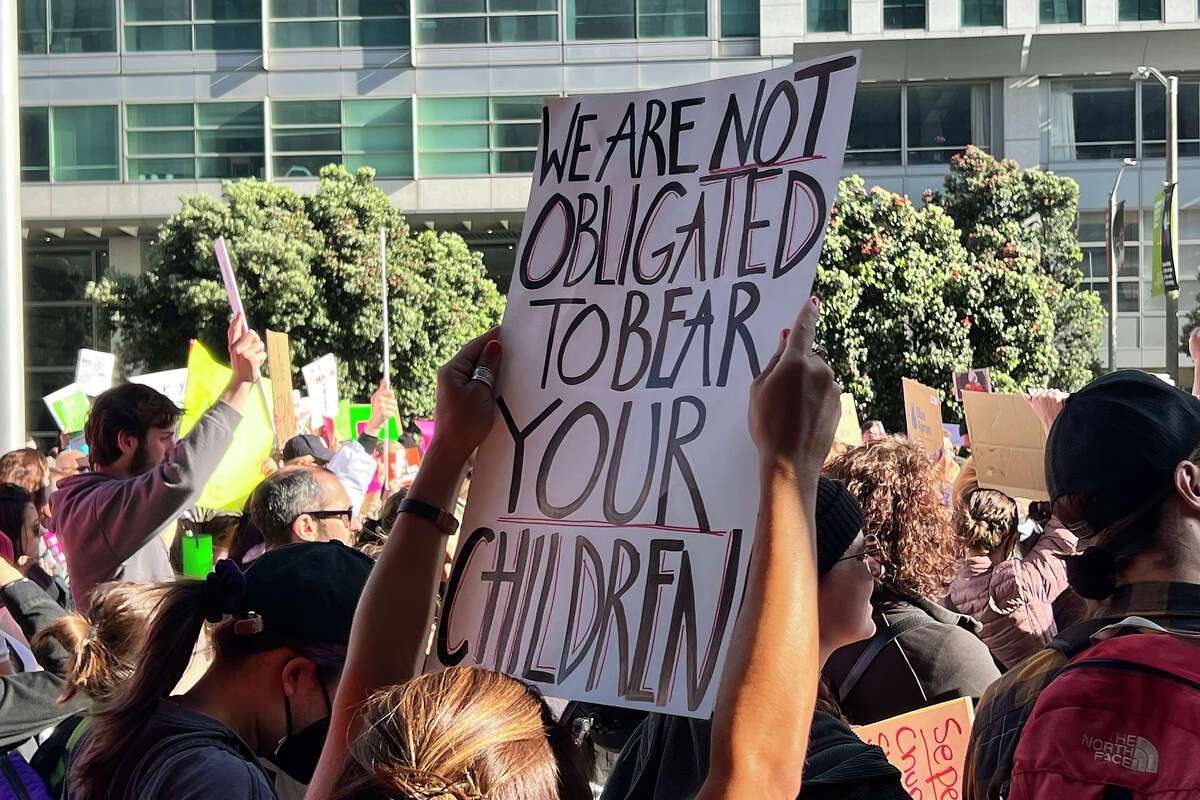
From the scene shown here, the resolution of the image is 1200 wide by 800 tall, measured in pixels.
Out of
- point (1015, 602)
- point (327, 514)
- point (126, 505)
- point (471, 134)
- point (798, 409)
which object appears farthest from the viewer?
point (471, 134)

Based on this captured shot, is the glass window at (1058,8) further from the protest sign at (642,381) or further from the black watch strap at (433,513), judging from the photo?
the black watch strap at (433,513)

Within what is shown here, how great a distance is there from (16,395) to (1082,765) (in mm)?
6275

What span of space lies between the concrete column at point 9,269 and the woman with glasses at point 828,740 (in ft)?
17.7

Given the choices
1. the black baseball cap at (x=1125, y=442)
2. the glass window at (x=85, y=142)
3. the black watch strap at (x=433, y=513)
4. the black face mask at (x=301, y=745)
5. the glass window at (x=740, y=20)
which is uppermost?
the glass window at (x=740, y=20)

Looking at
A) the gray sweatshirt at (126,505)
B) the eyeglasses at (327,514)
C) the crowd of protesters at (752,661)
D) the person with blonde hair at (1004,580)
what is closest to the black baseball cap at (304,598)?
the crowd of protesters at (752,661)

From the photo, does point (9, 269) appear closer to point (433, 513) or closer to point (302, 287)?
point (433, 513)

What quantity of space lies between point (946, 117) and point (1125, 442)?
3339 cm

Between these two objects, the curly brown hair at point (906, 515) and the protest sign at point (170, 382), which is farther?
the protest sign at point (170, 382)

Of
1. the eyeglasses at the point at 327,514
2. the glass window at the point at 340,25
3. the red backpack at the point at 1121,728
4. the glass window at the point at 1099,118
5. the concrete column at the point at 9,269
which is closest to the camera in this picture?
the red backpack at the point at 1121,728

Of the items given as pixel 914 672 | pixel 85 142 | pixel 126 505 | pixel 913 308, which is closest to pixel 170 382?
pixel 126 505

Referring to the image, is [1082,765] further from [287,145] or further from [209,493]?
[287,145]

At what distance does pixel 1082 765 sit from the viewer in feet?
4.27

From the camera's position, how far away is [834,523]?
212 cm

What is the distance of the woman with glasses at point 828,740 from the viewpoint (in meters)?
1.67
